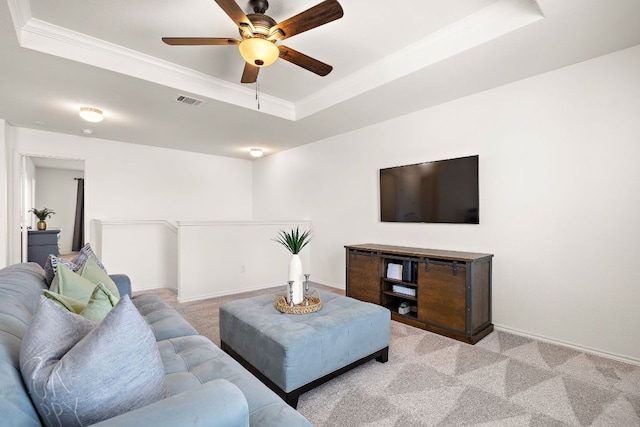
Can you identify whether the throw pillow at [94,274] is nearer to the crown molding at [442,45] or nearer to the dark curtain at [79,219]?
the crown molding at [442,45]

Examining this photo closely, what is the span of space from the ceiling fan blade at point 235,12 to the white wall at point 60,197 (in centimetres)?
967

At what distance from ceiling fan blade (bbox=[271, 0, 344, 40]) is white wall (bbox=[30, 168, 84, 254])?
32.1 feet

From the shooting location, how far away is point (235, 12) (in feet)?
6.20

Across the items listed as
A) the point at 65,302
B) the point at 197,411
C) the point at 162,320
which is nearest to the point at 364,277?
the point at 162,320

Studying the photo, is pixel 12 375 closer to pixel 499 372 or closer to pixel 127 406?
pixel 127 406

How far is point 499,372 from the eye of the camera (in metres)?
2.26

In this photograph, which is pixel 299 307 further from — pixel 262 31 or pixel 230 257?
pixel 230 257

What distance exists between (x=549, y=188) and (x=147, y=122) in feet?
15.7

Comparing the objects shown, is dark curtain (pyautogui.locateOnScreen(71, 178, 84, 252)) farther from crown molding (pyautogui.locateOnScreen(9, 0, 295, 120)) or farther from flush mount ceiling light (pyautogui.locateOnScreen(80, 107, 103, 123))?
crown molding (pyautogui.locateOnScreen(9, 0, 295, 120))

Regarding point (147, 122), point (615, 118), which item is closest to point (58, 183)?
point (147, 122)

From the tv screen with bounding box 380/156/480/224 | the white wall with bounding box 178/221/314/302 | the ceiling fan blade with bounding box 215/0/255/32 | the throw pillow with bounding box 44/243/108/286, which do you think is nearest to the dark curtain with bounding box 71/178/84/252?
the white wall with bounding box 178/221/314/302

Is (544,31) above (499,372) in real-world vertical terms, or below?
above

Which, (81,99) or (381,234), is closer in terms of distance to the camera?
(81,99)

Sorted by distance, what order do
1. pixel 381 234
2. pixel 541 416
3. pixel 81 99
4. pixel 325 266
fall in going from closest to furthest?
pixel 541 416 → pixel 81 99 → pixel 381 234 → pixel 325 266
